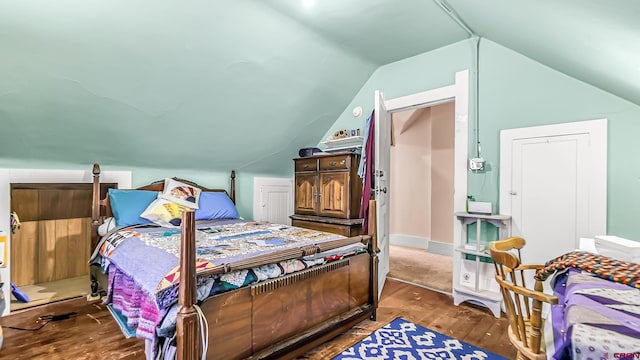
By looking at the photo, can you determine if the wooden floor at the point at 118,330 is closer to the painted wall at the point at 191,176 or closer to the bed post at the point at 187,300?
the bed post at the point at 187,300

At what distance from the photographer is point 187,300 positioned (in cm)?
127

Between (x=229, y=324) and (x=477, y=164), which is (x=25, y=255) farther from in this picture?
(x=477, y=164)

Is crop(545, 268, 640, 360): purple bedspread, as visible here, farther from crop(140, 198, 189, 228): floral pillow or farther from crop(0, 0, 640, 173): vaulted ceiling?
crop(140, 198, 189, 228): floral pillow

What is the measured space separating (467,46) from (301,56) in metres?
1.63

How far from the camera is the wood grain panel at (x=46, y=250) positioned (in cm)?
289

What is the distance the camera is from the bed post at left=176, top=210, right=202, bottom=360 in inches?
48.6

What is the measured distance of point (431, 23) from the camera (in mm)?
2541

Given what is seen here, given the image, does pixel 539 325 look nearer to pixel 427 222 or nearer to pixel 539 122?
pixel 539 122

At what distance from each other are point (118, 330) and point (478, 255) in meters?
2.97

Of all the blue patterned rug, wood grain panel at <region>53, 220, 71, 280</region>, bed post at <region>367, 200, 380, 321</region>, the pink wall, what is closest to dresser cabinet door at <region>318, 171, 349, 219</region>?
bed post at <region>367, 200, 380, 321</region>

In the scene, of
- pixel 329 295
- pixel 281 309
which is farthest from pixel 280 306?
pixel 329 295

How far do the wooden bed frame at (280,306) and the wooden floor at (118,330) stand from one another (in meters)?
0.20

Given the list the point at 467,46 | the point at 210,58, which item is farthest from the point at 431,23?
the point at 210,58

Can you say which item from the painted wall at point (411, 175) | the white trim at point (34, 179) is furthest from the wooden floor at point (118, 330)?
the painted wall at point (411, 175)
